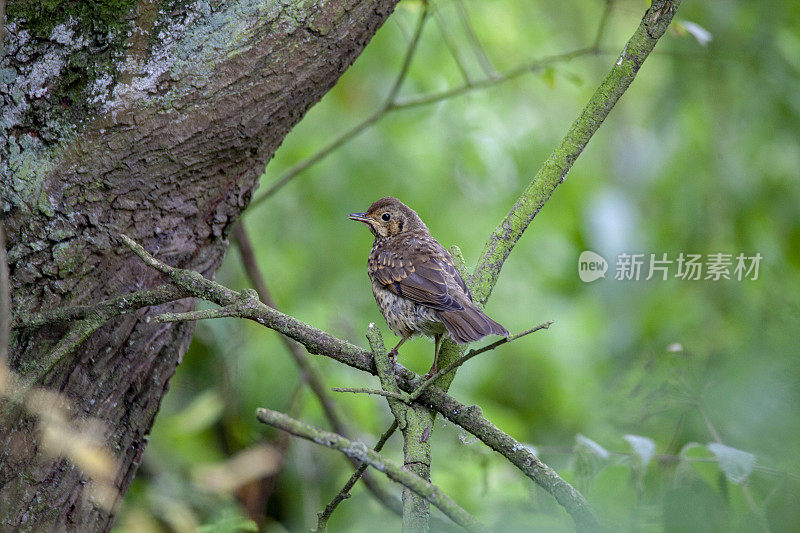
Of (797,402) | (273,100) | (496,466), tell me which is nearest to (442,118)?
(496,466)

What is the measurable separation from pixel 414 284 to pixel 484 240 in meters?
1.88

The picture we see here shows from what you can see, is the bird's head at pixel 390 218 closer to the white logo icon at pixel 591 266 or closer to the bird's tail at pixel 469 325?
the bird's tail at pixel 469 325

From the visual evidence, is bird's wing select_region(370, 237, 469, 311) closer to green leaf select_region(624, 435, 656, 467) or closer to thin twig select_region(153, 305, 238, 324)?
green leaf select_region(624, 435, 656, 467)

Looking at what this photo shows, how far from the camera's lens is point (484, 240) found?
194 inches

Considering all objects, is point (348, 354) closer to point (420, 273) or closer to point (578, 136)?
point (578, 136)

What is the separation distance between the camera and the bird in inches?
102

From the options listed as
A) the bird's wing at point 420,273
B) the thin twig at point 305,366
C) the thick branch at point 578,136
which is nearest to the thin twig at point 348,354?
the thick branch at point 578,136

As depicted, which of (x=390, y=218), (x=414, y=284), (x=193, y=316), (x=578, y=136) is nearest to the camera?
(x=193, y=316)

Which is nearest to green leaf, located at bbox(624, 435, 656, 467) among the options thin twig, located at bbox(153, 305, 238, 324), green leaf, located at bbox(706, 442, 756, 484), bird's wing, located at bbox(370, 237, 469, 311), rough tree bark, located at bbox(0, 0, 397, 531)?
green leaf, located at bbox(706, 442, 756, 484)

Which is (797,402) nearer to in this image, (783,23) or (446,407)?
(446,407)

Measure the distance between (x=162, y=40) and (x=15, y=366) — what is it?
941mm

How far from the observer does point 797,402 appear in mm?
1268

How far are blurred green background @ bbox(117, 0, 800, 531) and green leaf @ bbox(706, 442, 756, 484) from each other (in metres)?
1.22

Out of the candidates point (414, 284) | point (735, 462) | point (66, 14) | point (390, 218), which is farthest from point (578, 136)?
point (390, 218)
